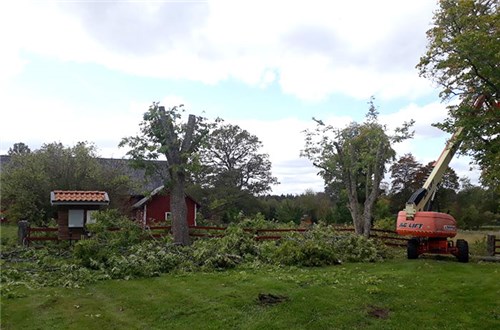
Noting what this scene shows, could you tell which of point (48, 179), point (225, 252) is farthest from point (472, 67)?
point (48, 179)

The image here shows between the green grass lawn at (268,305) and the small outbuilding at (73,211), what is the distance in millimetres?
6635

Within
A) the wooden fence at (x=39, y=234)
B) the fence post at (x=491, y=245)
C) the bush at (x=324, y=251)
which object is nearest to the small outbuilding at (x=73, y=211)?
the wooden fence at (x=39, y=234)

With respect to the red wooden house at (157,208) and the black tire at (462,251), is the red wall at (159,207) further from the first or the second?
the black tire at (462,251)

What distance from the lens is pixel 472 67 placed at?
12.9 metres

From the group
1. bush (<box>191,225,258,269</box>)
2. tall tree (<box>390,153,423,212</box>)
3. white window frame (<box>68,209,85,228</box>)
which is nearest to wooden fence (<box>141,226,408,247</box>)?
white window frame (<box>68,209,85,228</box>)

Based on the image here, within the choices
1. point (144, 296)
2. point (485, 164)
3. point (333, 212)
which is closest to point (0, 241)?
point (144, 296)

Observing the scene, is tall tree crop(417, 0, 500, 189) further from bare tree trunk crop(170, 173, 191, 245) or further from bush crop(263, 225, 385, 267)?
bare tree trunk crop(170, 173, 191, 245)

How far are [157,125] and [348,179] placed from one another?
8.48 m

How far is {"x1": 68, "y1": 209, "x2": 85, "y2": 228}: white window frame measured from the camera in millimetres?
16197

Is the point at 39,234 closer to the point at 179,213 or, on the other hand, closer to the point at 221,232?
the point at 179,213

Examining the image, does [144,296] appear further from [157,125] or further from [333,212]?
[333,212]

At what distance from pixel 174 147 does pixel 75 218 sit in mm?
4455

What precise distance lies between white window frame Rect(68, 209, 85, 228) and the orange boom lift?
36.4 feet

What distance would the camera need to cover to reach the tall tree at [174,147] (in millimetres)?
15742
